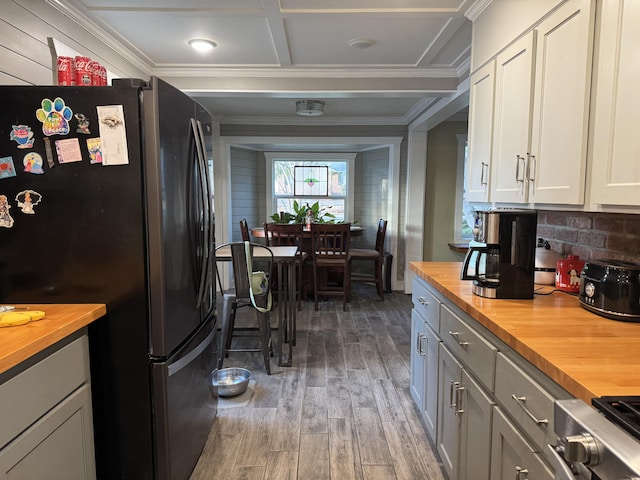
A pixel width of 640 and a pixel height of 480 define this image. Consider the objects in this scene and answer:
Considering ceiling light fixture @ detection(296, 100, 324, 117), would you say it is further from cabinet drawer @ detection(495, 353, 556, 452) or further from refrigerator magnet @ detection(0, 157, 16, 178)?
cabinet drawer @ detection(495, 353, 556, 452)

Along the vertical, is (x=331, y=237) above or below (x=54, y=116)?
below

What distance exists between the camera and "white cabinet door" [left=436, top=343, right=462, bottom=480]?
5.39ft

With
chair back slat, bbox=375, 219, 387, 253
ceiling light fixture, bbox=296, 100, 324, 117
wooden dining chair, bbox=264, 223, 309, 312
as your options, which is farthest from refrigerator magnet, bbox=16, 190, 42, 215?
chair back slat, bbox=375, 219, 387, 253

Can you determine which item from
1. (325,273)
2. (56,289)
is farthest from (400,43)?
(325,273)

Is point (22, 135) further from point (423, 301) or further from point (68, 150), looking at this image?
point (423, 301)

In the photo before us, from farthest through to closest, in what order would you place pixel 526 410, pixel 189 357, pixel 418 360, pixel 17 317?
pixel 418 360
pixel 189 357
pixel 17 317
pixel 526 410

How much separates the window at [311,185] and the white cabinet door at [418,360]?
165 inches

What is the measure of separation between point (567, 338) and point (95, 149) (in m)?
1.75

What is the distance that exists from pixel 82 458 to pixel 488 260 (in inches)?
69.1

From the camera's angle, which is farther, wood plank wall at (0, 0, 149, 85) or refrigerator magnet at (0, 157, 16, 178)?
wood plank wall at (0, 0, 149, 85)

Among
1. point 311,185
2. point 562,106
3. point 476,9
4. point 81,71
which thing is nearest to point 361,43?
point 476,9

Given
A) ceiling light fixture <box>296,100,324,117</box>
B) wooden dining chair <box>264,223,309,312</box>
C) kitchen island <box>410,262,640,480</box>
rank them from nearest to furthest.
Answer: kitchen island <box>410,262,640,480</box>, ceiling light fixture <box>296,100,324,117</box>, wooden dining chair <box>264,223,309,312</box>

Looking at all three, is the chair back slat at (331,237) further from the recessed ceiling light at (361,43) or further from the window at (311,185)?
the recessed ceiling light at (361,43)

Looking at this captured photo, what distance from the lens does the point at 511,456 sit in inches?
46.3
